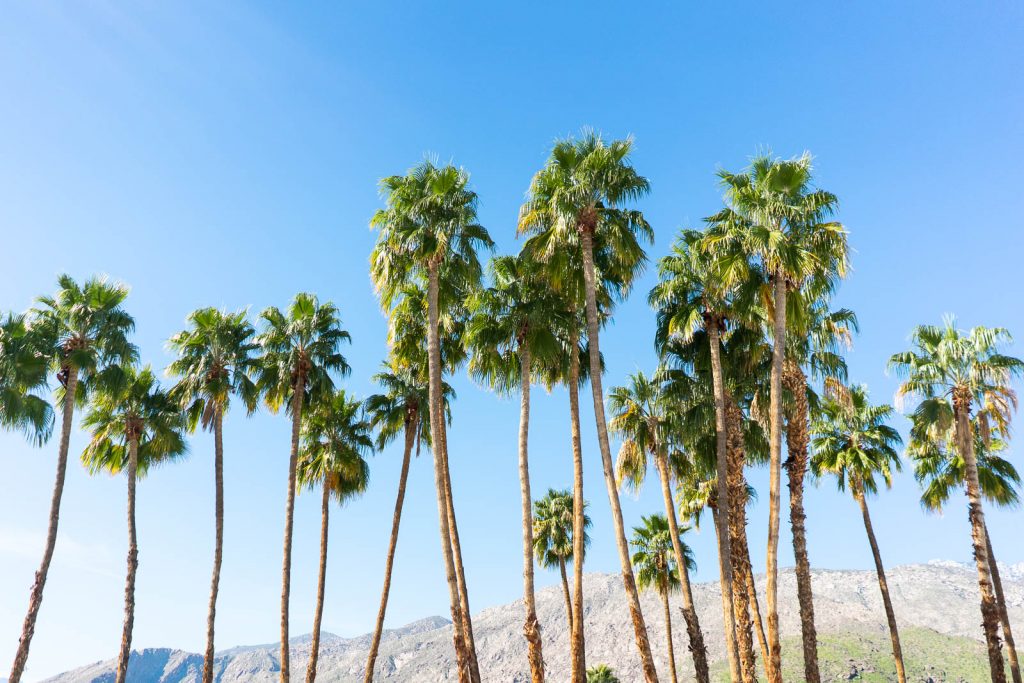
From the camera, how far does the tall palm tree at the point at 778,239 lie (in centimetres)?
2127

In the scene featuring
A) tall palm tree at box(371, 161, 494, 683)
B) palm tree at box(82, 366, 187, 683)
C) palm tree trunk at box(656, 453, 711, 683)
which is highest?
tall palm tree at box(371, 161, 494, 683)

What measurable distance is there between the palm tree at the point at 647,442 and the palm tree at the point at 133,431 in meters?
19.3

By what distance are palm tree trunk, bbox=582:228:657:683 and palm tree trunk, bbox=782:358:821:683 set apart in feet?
22.1

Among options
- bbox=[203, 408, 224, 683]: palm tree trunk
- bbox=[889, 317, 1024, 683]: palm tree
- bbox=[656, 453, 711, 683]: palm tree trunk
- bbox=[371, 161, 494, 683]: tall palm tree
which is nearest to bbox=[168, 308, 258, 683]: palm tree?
bbox=[203, 408, 224, 683]: palm tree trunk

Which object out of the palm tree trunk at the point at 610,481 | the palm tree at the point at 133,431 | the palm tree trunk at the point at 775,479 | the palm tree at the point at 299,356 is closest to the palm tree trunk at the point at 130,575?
the palm tree at the point at 133,431

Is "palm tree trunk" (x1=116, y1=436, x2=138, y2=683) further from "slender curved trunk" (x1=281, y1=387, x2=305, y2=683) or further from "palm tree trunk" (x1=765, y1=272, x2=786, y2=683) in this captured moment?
"palm tree trunk" (x1=765, y1=272, x2=786, y2=683)

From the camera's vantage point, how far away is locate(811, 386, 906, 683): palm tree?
33.2 meters

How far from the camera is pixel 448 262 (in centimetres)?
2564

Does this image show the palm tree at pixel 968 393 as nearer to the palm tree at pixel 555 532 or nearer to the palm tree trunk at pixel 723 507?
the palm tree trunk at pixel 723 507

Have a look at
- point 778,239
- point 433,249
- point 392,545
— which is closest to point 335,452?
point 392,545

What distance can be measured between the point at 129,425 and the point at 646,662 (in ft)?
75.8

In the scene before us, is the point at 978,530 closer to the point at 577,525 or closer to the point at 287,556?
the point at 577,525

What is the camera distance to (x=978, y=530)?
28.0 metres

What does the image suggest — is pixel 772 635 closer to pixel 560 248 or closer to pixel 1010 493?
pixel 560 248
